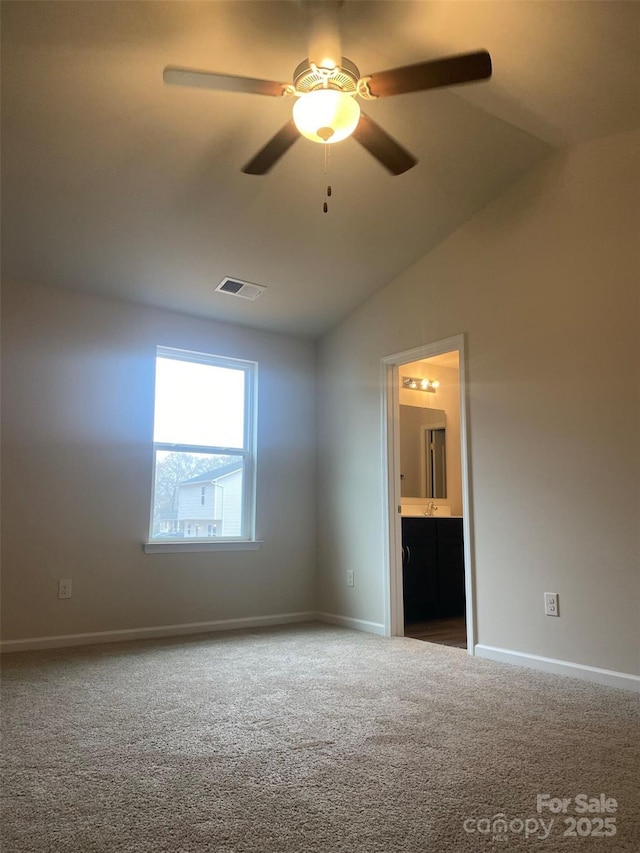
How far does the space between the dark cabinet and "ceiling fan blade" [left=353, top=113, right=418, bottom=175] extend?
9.43ft

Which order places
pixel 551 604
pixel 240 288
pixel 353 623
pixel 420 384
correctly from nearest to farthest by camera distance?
pixel 551 604 → pixel 240 288 → pixel 353 623 → pixel 420 384

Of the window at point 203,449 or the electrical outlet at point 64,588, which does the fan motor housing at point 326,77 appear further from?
the electrical outlet at point 64,588

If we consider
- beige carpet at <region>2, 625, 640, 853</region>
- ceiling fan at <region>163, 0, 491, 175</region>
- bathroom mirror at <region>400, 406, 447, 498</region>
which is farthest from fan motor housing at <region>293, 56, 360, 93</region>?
bathroom mirror at <region>400, 406, 447, 498</region>

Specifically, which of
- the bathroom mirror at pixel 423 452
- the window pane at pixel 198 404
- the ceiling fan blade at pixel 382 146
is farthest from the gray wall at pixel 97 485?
the ceiling fan blade at pixel 382 146

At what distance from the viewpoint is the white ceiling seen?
7.62ft

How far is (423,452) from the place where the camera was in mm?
5660

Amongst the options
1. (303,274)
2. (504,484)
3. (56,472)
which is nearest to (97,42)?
(303,274)

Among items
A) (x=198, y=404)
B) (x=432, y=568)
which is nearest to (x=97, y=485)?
(x=198, y=404)

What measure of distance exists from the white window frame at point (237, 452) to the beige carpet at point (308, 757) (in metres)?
1.06

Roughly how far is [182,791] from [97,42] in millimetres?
2641

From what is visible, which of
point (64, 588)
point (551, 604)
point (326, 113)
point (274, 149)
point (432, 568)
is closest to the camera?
point (326, 113)

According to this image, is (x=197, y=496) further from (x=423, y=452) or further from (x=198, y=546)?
(x=423, y=452)

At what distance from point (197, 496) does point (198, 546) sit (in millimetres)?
360

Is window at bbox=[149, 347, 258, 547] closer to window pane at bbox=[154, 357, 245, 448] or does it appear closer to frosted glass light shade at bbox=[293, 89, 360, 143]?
window pane at bbox=[154, 357, 245, 448]
